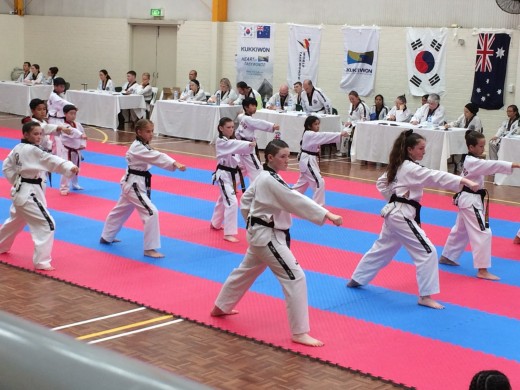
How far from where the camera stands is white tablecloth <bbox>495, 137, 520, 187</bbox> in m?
15.8

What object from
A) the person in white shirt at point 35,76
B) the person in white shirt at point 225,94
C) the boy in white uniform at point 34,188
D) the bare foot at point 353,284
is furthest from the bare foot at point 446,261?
the person in white shirt at point 35,76

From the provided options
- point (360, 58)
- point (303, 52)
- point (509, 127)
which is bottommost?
point (509, 127)

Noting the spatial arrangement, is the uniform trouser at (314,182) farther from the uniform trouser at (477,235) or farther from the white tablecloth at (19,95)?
the white tablecloth at (19,95)

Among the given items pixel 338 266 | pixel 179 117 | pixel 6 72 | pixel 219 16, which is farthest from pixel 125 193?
pixel 6 72

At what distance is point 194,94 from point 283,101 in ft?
10.3

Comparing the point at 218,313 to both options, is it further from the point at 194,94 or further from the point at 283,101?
the point at 194,94

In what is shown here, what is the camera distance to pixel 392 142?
17.2 m

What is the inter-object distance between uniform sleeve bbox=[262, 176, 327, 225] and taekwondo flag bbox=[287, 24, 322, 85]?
15720mm

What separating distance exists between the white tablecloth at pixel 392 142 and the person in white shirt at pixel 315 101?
1631mm

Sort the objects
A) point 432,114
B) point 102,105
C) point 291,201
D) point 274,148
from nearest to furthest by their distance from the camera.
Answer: point 291,201, point 274,148, point 432,114, point 102,105

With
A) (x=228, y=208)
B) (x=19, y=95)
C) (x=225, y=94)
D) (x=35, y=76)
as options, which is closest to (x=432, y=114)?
(x=225, y=94)

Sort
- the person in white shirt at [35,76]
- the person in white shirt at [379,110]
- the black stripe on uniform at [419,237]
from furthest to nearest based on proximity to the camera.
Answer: the person in white shirt at [35,76], the person in white shirt at [379,110], the black stripe on uniform at [419,237]

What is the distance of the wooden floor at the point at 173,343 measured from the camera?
5.73 m

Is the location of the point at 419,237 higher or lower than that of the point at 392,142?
lower
